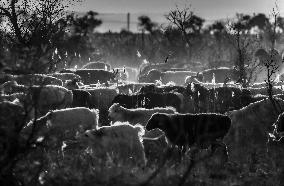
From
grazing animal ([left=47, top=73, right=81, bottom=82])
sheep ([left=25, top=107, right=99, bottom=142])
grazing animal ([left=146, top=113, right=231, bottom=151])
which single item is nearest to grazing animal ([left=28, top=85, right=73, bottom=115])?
sheep ([left=25, top=107, right=99, bottom=142])

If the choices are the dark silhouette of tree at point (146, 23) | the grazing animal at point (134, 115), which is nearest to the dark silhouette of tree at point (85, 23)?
the dark silhouette of tree at point (146, 23)

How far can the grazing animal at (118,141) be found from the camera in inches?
412

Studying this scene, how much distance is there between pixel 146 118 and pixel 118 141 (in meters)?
2.90

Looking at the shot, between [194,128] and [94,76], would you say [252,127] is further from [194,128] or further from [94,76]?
[94,76]

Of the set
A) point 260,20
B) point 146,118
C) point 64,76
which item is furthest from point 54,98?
point 260,20

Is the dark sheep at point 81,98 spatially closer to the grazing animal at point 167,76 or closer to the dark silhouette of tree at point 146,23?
the grazing animal at point 167,76

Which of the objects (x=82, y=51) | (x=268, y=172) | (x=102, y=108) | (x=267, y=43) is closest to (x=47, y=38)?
(x=102, y=108)

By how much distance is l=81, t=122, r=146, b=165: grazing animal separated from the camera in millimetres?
10453

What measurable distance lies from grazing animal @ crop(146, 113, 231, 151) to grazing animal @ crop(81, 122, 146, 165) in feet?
2.55

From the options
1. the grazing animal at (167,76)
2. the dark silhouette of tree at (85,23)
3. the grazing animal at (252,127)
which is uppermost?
the dark silhouette of tree at (85,23)

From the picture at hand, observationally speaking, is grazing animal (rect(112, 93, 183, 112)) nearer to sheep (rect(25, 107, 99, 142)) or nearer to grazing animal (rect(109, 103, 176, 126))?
grazing animal (rect(109, 103, 176, 126))

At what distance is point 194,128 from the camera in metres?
10.9

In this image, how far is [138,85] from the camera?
65.6 ft

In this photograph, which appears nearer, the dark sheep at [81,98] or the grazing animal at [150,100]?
the grazing animal at [150,100]
